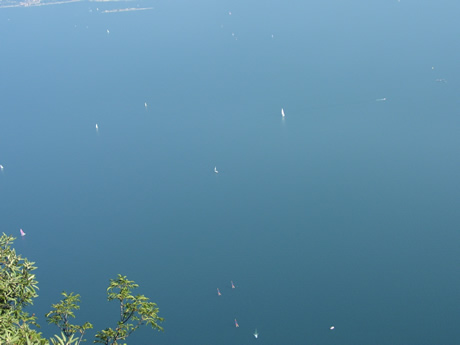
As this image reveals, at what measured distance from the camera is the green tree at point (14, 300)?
658 centimetres

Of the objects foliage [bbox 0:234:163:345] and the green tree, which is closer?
the green tree

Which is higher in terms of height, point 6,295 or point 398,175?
point 6,295

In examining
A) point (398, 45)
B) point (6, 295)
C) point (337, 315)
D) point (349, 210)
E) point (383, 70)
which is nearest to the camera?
point (6, 295)

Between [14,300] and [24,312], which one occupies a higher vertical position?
[14,300]

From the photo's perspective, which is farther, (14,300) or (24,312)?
(24,312)

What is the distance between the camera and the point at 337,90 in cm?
4166

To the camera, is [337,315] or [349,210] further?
[349,210]

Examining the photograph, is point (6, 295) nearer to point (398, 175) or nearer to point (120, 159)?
point (398, 175)

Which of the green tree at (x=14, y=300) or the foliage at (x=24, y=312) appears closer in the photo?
the green tree at (x=14, y=300)

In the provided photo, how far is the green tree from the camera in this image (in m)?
6.58

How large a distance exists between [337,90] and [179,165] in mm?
14663

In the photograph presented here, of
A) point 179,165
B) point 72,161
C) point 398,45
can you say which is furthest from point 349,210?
point 398,45

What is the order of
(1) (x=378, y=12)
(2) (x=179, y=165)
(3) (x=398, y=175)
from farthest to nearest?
(1) (x=378, y=12), (2) (x=179, y=165), (3) (x=398, y=175)

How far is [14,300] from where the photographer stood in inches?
295
